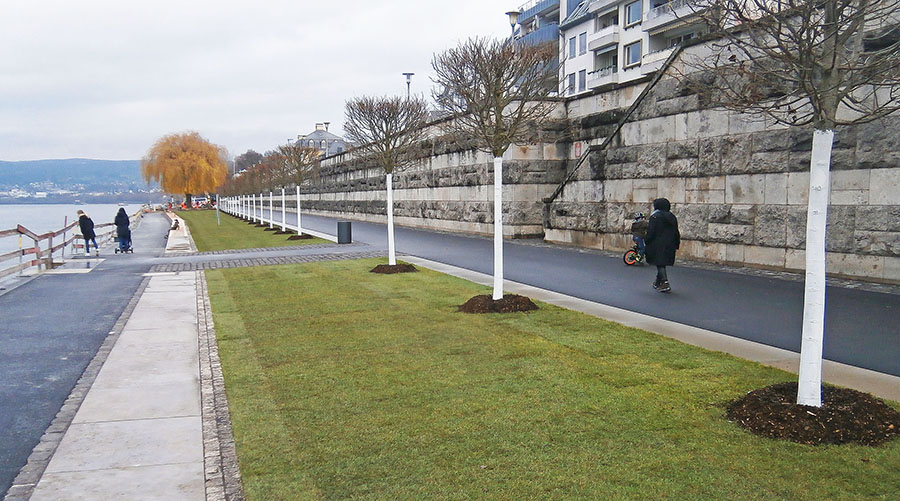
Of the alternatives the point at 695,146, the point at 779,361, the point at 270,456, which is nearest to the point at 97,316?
the point at 270,456

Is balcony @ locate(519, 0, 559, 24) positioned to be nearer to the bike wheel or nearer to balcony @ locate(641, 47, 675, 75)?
balcony @ locate(641, 47, 675, 75)

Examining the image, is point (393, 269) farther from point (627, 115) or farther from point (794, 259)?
point (794, 259)

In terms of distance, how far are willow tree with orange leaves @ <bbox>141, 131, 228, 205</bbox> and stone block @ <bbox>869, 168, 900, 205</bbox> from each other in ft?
260

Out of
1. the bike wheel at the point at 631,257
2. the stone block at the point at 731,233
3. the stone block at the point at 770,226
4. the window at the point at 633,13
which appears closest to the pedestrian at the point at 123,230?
the bike wheel at the point at 631,257

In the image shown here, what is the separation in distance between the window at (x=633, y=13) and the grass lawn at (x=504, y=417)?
151 ft

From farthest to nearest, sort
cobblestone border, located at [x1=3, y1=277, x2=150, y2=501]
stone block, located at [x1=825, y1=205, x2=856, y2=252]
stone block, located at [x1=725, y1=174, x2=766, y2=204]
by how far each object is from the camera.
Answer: stone block, located at [x1=725, y1=174, x2=766, y2=204], stone block, located at [x1=825, y1=205, x2=856, y2=252], cobblestone border, located at [x1=3, y1=277, x2=150, y2=501]

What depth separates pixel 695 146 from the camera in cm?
1497

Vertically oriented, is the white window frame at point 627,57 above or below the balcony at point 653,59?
above

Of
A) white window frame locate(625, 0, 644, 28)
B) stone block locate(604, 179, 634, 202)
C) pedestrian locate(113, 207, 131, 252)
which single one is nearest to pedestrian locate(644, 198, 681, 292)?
stone block locate(604, 179, 634, 202)

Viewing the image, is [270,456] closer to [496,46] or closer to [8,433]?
[8,433]

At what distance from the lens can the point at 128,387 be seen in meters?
6.76

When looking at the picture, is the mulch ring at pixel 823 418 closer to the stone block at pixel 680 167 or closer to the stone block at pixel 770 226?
the stone block at pixel 770 226

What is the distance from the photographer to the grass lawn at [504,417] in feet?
13.7

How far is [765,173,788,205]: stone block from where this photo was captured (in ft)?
42.4
